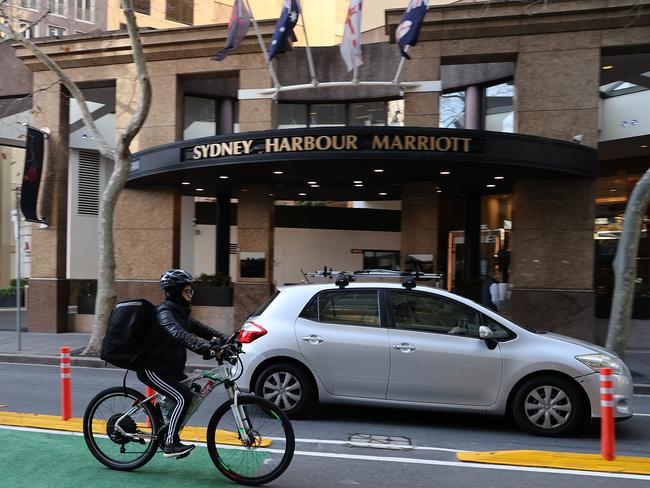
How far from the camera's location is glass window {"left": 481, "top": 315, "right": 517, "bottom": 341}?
673cm

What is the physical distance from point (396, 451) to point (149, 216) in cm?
1161

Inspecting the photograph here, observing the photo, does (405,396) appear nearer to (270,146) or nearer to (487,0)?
(270,146)

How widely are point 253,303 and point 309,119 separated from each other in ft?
18.2

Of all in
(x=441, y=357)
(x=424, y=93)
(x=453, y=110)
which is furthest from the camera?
(x=453, y=110)

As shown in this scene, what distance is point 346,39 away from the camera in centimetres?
A: 1277

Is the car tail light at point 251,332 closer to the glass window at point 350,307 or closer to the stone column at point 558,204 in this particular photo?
the glass window at point 350,307

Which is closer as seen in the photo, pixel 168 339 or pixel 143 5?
pixel 168 339

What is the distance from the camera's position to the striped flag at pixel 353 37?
12573mm

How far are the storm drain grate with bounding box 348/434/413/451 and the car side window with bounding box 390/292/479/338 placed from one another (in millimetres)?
1247

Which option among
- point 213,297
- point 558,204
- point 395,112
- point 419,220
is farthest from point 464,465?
point 395,112

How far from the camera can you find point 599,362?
6.49 metres

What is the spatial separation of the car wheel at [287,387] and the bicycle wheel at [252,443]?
220 centimetres

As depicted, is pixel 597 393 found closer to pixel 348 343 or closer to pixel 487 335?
pixel 487 335

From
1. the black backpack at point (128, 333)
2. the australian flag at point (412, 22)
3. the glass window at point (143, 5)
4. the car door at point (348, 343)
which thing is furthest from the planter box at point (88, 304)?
the black backpack at point (128, 333)
